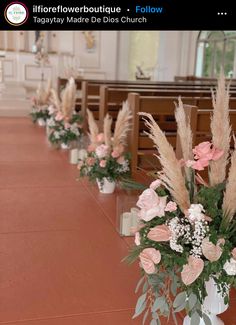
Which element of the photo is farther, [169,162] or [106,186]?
[106,186]

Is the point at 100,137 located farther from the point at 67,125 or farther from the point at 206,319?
the point at 206,319

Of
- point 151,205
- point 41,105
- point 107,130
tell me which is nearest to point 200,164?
point 151,205

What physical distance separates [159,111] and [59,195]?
4.26 feet

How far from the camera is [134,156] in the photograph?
4.37 m

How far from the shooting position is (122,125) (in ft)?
12.9

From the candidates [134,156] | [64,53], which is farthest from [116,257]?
[64,53]

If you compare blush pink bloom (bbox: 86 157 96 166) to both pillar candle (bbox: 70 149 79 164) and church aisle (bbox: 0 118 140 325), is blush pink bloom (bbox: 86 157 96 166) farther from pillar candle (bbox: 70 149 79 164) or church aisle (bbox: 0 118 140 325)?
pillar candle (bbox: 70 149 79 164)
